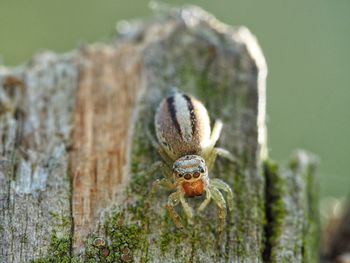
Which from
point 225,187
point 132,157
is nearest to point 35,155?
point 132,157

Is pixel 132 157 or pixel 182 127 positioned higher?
pixel 182 127

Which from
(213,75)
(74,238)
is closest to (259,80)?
(213,75)

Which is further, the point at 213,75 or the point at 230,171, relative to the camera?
the point at 213,75

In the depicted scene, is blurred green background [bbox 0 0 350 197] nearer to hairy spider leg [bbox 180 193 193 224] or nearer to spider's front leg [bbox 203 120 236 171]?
spider's front leg [bbox 203 120 236 171]

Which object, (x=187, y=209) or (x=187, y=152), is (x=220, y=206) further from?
(x=187, y=152)

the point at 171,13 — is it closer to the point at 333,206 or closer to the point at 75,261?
the point at 333,206

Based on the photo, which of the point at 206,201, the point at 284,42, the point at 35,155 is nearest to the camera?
the point at 206,201
